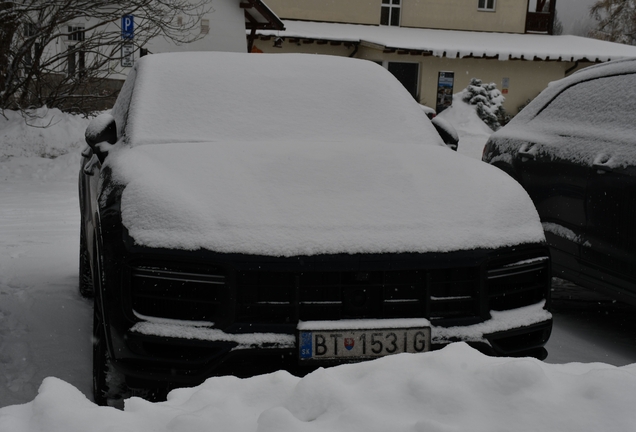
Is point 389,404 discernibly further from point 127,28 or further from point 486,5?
Answer: point 486,5

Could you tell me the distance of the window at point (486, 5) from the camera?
32.7 meters

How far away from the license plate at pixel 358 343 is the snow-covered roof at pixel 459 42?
25302mm

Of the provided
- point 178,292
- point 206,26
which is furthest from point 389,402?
point 206,26

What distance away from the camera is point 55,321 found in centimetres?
443

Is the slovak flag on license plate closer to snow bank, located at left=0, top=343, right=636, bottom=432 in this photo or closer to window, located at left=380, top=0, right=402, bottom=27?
snow bank, located at left=0, top=343, right=636, bottom=432

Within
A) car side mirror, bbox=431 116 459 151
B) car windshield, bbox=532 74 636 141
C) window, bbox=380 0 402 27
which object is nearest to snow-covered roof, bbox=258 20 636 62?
window, bbox=380 0 402 27

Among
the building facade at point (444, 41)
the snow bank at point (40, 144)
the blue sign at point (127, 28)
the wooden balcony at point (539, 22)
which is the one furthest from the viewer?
the wooden balcony at point (539, 22)

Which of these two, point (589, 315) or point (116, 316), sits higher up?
point (116, 316)

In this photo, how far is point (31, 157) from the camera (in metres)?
11.4

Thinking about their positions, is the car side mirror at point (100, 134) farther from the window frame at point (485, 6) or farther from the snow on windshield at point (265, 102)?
the window frame at point (485, 6)

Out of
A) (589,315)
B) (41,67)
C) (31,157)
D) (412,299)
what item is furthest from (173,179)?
(41,67)

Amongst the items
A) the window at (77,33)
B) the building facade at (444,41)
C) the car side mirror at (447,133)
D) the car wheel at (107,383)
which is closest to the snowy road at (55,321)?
the car wheel at (107,383)

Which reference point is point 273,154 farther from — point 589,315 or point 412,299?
point 589,315

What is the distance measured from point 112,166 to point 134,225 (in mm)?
704
